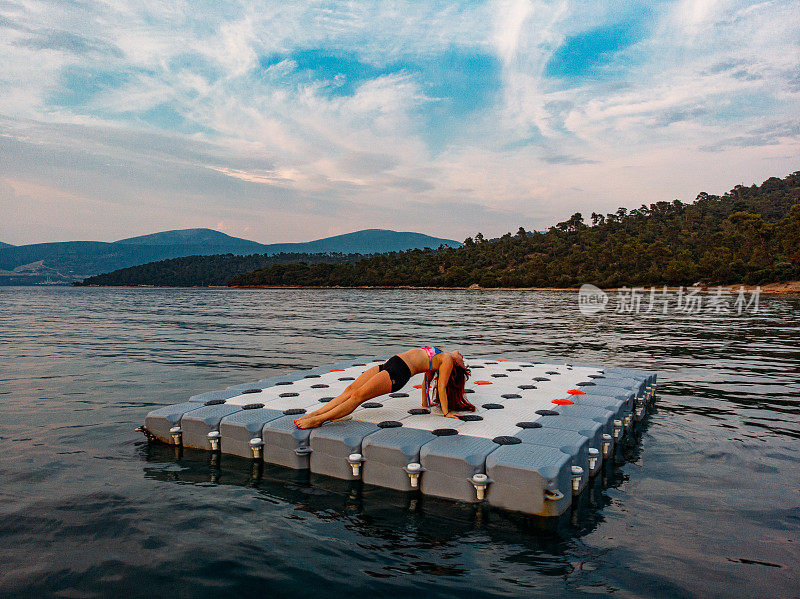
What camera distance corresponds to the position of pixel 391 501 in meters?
6.44

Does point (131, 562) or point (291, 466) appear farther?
point (291, 466)

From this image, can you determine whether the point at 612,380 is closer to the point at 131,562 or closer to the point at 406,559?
the point at 406,559

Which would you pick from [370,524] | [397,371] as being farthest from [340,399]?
[370,524]

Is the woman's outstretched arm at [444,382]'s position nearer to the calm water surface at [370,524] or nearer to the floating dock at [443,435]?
the floating dock at [443,435]

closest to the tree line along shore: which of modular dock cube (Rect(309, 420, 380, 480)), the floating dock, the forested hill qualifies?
the forested hill

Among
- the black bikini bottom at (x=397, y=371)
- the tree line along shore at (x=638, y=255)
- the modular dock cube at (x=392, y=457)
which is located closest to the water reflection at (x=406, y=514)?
the modular dock cube at (x=392, y=457)

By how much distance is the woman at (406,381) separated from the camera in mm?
7602

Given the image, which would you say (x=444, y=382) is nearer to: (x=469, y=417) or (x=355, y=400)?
(x=469, y=417)

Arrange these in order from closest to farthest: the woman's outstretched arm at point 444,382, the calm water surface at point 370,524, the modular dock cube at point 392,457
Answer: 1. the calm water surface at point 370,524
2. the modular dock cube at point 392,457
3. the woman's outstretched arm at point 444,382

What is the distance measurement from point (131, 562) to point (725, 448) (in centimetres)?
942

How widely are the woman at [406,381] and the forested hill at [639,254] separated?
4096 inches

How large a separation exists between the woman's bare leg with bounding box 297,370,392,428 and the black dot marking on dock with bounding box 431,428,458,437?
1.20 m

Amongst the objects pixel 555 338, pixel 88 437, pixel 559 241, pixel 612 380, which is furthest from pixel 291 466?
pixel 559 241

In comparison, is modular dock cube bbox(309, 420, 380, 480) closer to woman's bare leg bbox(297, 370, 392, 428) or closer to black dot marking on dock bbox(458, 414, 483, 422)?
woman's bare leg bbox(297, 370, 392, 428)
